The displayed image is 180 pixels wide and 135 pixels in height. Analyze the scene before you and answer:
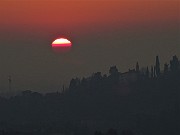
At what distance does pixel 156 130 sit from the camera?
59719 mm

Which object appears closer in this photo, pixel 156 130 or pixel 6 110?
pixel 156 130

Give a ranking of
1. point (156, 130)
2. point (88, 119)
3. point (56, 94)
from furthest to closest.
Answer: point (56, 94), point (88, 119), point (156, 130)


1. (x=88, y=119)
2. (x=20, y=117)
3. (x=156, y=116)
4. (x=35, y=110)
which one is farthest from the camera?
(x=35, y=110)

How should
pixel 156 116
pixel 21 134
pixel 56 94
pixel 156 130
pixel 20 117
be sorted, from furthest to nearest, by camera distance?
pixel 56 94, pixel 20 117, pixel 156 116, pixel 156 130, pixel 21 134

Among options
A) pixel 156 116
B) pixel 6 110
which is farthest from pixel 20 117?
pixel 156 116

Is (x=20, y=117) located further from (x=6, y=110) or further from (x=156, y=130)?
(x=156, y=130)

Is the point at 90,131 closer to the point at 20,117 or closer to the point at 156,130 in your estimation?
the point at 156,130

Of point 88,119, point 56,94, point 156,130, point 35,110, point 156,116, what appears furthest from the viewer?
point 56,94

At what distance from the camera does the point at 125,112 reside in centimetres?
7250

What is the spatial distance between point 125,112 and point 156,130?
12961 millimetres

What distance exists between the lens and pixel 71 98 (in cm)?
8469

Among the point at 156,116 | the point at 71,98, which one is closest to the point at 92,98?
the point at 71,98

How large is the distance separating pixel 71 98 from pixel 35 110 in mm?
4841

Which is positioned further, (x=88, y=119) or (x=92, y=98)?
(x=92, y=98)
